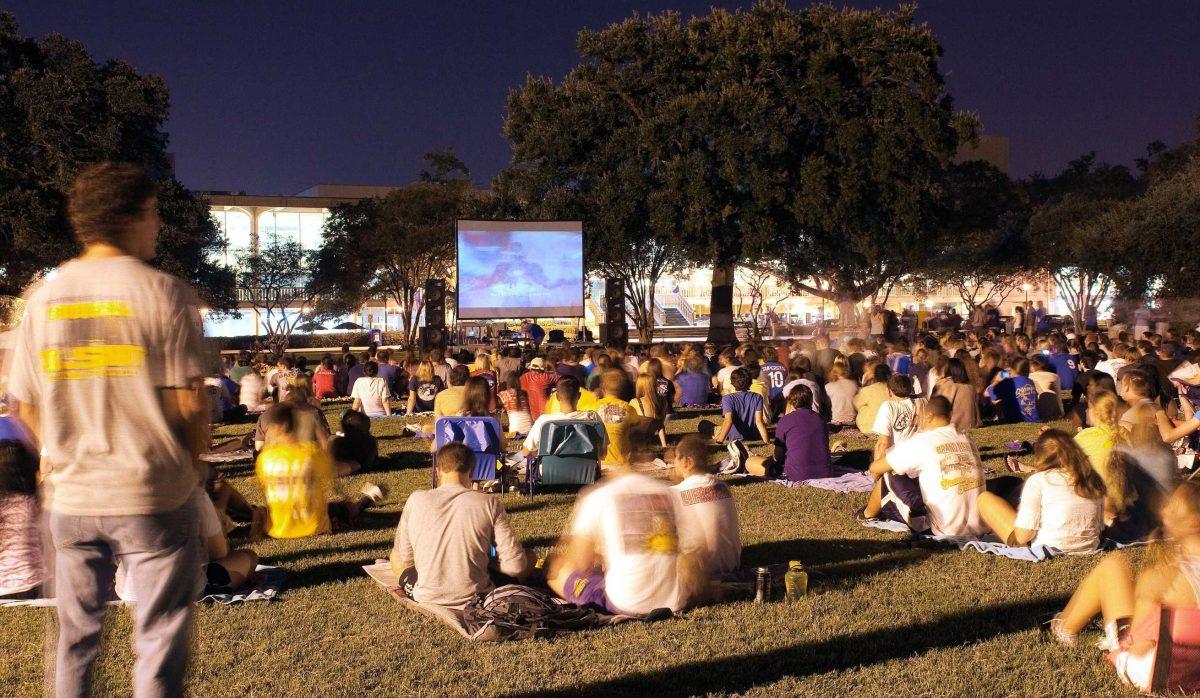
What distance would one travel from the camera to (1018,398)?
14.8 meters

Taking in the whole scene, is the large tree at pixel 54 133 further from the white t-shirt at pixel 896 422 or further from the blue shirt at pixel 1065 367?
the white t-shirt at pixel 896 422

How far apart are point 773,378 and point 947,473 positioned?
6834mm

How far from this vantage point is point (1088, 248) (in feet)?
104

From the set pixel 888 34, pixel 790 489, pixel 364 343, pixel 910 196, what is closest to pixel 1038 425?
pixel 790 489

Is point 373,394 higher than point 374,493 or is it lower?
higher

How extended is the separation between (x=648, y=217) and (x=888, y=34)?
26.5 ft

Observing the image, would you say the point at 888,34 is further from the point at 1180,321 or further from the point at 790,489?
the point at 790,489

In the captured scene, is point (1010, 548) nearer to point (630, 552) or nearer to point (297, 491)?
point (630, 552)

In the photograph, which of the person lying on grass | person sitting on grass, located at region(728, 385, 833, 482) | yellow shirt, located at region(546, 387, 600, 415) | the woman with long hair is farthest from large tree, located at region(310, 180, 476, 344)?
the person lying on grass

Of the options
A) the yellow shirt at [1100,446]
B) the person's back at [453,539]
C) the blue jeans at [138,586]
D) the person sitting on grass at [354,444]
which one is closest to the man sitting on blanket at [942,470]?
the yellow shirt at [1100,446]

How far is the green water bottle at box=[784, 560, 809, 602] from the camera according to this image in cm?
624

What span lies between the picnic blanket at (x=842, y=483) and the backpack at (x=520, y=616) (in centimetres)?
470

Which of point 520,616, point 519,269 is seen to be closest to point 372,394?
point 519,269

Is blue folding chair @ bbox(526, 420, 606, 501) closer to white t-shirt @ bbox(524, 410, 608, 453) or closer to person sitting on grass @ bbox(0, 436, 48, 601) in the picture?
white t-shirt @ bbox(524, 410, 608, 453)
